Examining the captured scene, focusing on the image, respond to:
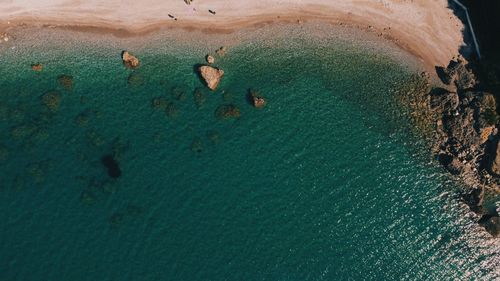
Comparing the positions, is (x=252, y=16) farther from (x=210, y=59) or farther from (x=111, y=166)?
(x=111, y=166)

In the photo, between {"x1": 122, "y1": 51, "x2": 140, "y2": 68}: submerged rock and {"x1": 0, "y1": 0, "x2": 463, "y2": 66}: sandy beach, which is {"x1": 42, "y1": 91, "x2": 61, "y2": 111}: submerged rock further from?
{"x1": 122, "y1": 51, "x2": 140, "y2": 68}: submerged rock

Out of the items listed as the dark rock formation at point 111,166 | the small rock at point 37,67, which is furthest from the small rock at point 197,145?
the small rock at point 37,67

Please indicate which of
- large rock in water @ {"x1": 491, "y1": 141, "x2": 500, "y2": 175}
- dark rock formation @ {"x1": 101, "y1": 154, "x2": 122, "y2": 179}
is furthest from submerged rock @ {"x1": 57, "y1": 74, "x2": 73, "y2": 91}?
large rock in water @ {"x1": 491, "y1": 141, "x2": 500, "y2": 175}

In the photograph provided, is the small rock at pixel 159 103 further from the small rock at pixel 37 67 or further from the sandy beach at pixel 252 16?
the small rock at pixel 37 67

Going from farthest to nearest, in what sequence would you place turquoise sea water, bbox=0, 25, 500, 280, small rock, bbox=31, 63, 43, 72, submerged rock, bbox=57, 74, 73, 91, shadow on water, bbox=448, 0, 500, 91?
shadow on water, bbox=448, 0, 500, 91 < submerged rock, bbox=57, 74, 73, 91 < small rock, bbox=31, 63, 43, 72 < turquoise sea water, bbox=0, 25, 500, 280

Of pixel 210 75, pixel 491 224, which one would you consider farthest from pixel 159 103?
pixel 491 224

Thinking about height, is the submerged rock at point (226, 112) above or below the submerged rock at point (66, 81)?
below
